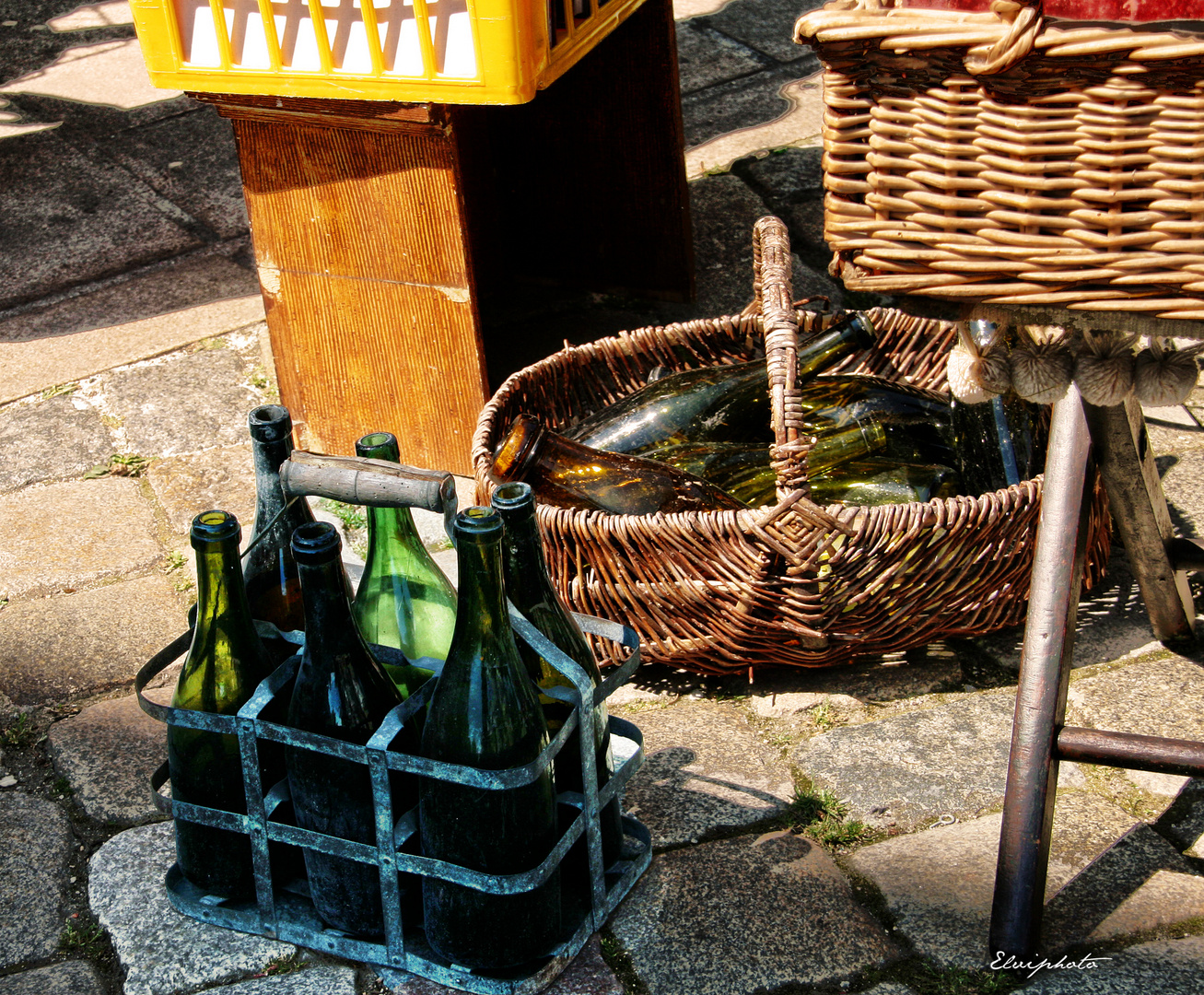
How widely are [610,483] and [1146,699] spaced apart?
3.23ft

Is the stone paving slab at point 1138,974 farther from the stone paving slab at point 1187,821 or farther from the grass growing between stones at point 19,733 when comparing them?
the grass growing between stones at point 19,733

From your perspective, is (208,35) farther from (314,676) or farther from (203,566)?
(314,676)

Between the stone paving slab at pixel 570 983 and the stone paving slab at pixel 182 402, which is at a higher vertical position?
the stone paving slab at pixel 182 402

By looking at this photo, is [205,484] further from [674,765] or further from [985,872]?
[985,872]

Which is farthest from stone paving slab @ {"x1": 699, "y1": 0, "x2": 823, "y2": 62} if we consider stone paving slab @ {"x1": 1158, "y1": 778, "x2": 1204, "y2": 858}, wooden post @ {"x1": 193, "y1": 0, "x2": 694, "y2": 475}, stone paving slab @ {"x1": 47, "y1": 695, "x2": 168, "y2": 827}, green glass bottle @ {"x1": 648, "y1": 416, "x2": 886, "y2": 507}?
stone paving slab @ {"x1": 47, "y1": 695, "x2": 168, "y2": 827}

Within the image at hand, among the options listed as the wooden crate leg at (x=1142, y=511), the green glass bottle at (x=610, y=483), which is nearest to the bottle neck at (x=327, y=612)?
the green glass bottle at (x=610, y=483)

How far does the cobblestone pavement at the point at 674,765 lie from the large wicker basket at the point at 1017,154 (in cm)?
91

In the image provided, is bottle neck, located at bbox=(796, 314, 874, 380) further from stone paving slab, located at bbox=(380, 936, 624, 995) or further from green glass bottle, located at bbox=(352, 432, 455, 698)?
stone paving slab, located at bbox=(380, 936, 624, 995)

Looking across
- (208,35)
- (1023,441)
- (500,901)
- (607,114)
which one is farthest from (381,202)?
(500,901)

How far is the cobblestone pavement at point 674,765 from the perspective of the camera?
1563 millimetres

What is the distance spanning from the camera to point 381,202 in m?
2.40

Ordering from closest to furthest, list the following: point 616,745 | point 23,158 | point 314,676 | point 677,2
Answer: point 314,676 < point 616,745 < point 23,158 < point 677,2

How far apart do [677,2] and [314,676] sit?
4549 mm

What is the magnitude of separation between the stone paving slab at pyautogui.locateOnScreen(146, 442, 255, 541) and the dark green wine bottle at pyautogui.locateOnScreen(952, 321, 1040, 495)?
1.49 metres
